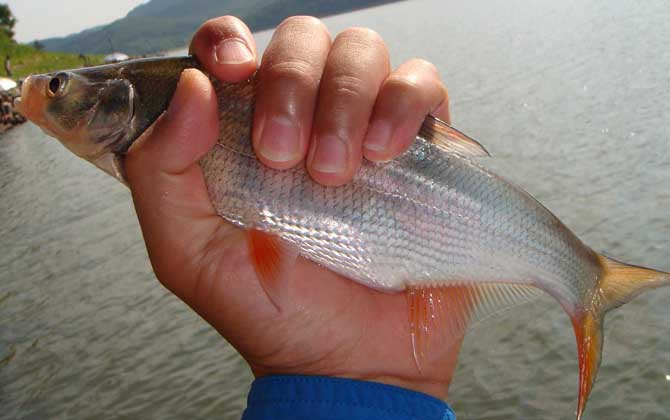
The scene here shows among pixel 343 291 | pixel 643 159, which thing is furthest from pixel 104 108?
pixel 643 159

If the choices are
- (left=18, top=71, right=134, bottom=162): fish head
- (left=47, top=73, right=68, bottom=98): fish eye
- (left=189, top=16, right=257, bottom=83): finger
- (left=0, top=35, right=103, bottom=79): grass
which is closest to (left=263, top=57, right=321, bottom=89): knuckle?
(left=189, top=16, right=257, bottom=83): finger

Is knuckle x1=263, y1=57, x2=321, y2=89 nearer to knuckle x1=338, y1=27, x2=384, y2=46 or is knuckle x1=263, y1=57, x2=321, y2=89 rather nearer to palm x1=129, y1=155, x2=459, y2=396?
knuckle x1=338, y1=27, x2=384, y2=46

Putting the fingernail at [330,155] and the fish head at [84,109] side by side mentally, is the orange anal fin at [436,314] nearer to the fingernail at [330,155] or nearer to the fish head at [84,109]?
the fingernail at [330,155]

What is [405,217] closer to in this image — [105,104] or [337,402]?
[337,402]

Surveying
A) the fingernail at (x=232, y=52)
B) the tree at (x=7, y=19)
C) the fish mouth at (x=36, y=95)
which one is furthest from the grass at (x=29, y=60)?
the fingernail at (x=232, y=52)

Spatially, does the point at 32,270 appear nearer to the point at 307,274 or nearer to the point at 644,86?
the point at 307,274
